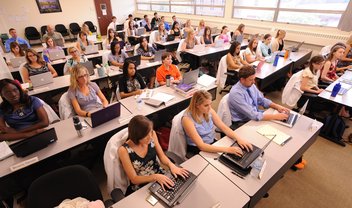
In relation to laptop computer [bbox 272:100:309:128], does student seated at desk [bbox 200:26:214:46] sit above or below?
above

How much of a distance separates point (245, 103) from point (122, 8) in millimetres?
10290

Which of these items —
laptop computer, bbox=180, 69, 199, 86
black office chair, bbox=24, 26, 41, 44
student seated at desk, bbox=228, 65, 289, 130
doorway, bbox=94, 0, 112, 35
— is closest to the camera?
student seated at desk, bbox=228, 65, 289, 130

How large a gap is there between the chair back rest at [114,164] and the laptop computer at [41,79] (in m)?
2.26

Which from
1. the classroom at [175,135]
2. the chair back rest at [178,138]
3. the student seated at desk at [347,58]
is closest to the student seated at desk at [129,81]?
the classroom at [175,135]

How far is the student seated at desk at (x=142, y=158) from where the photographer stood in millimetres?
1405

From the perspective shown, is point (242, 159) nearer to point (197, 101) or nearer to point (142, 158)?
point (197, 101)

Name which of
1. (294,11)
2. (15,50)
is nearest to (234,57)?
(294,11)

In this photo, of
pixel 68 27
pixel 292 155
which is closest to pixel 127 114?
pixel 292 155

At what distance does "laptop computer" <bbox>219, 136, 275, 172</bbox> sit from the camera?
1509 mm

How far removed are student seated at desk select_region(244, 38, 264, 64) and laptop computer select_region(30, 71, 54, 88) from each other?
3743 mm

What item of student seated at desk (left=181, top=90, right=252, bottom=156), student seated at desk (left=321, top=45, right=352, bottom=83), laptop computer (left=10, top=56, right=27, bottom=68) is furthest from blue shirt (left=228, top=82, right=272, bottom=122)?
laptop computer (left=10, top=56, right=27, bottom=68)

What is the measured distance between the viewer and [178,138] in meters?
1.85

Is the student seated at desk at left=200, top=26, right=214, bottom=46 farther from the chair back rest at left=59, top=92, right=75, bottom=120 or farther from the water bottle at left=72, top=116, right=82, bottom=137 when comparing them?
the water bottle at left=72, top=116, right=82, bottom=137

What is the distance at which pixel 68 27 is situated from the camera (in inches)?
→ 331
